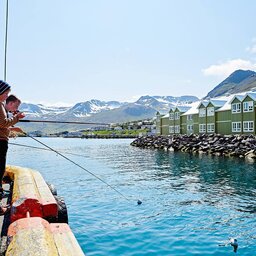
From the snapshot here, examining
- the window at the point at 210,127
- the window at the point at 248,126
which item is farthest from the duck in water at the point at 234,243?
the window at the point at 210,127

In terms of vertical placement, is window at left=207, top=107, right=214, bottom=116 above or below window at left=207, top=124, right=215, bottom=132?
above

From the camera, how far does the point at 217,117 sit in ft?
209

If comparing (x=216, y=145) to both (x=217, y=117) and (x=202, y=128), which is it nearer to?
(x=217, y=117)

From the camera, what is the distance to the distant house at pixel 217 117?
5556cm

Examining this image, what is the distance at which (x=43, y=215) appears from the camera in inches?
245

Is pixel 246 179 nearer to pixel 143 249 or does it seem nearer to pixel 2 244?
pixel 143 249

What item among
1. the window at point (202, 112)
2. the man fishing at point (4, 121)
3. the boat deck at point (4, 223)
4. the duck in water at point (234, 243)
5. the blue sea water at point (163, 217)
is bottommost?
the blue sea water at point (163, 217)

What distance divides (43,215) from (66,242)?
1.81 meters

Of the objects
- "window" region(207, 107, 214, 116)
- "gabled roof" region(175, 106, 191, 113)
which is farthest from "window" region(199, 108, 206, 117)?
"gabled roof" region(175, 106, 191, 113)

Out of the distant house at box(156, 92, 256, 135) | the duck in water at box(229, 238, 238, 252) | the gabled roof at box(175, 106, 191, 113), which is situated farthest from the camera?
the gabled roof at box(175, 106, 191, 113)

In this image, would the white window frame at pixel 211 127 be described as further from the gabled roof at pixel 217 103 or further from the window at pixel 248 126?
the window at pixel 248 126

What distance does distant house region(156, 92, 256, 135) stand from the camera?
55.6 m

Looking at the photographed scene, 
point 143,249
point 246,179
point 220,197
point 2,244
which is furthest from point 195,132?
point 2,244

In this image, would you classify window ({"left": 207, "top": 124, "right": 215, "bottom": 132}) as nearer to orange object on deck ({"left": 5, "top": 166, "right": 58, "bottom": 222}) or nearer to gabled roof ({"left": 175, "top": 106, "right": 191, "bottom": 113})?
gabled roof ({"left": 175, "top": 106, "right": 191, "bottom": 113})
